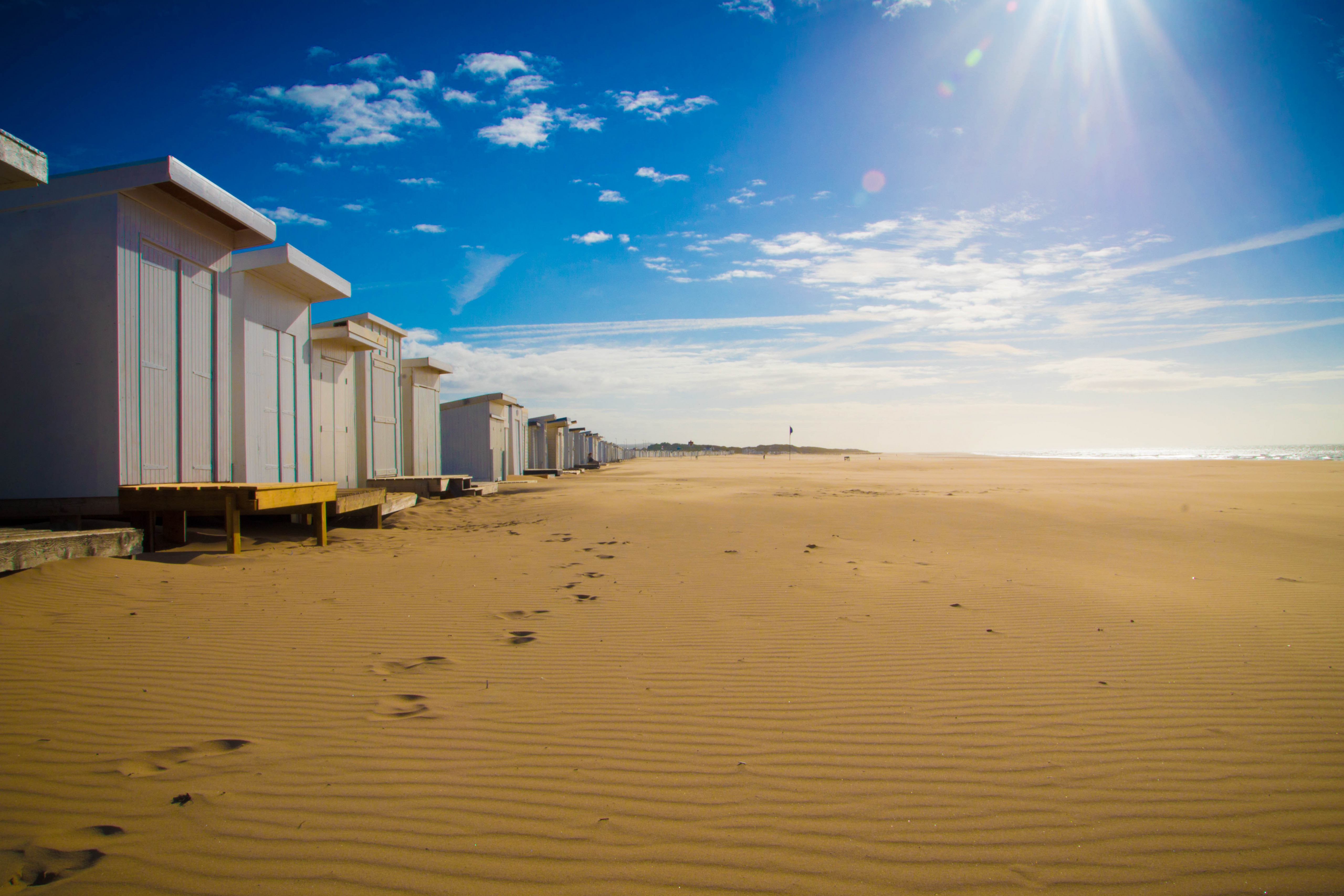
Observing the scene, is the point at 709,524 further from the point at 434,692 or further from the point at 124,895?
the point at 124,895

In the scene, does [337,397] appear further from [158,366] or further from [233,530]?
[233,530]

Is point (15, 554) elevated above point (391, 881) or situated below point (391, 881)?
above

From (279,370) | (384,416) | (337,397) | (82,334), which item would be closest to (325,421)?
(337,397)

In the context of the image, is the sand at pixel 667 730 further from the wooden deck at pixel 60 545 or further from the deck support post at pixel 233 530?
the deck support post at pixel 233 530

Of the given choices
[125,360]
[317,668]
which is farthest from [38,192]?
[317,668]

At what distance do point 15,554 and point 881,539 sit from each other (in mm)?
10648

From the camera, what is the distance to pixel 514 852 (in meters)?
2.41

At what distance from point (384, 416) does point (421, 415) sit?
2739mm

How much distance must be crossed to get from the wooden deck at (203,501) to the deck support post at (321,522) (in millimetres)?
826

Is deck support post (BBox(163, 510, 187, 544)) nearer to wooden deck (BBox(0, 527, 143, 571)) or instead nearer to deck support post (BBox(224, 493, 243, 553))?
deck support post (BBox(224, 493, 243, 553))

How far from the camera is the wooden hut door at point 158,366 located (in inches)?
316

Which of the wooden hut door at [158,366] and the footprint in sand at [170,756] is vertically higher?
the wooden hut door at [158,366]

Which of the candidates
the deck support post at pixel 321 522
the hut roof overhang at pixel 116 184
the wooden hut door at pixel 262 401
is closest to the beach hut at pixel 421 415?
the wooden hut door at pixel 262 401

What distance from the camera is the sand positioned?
7.79ft
